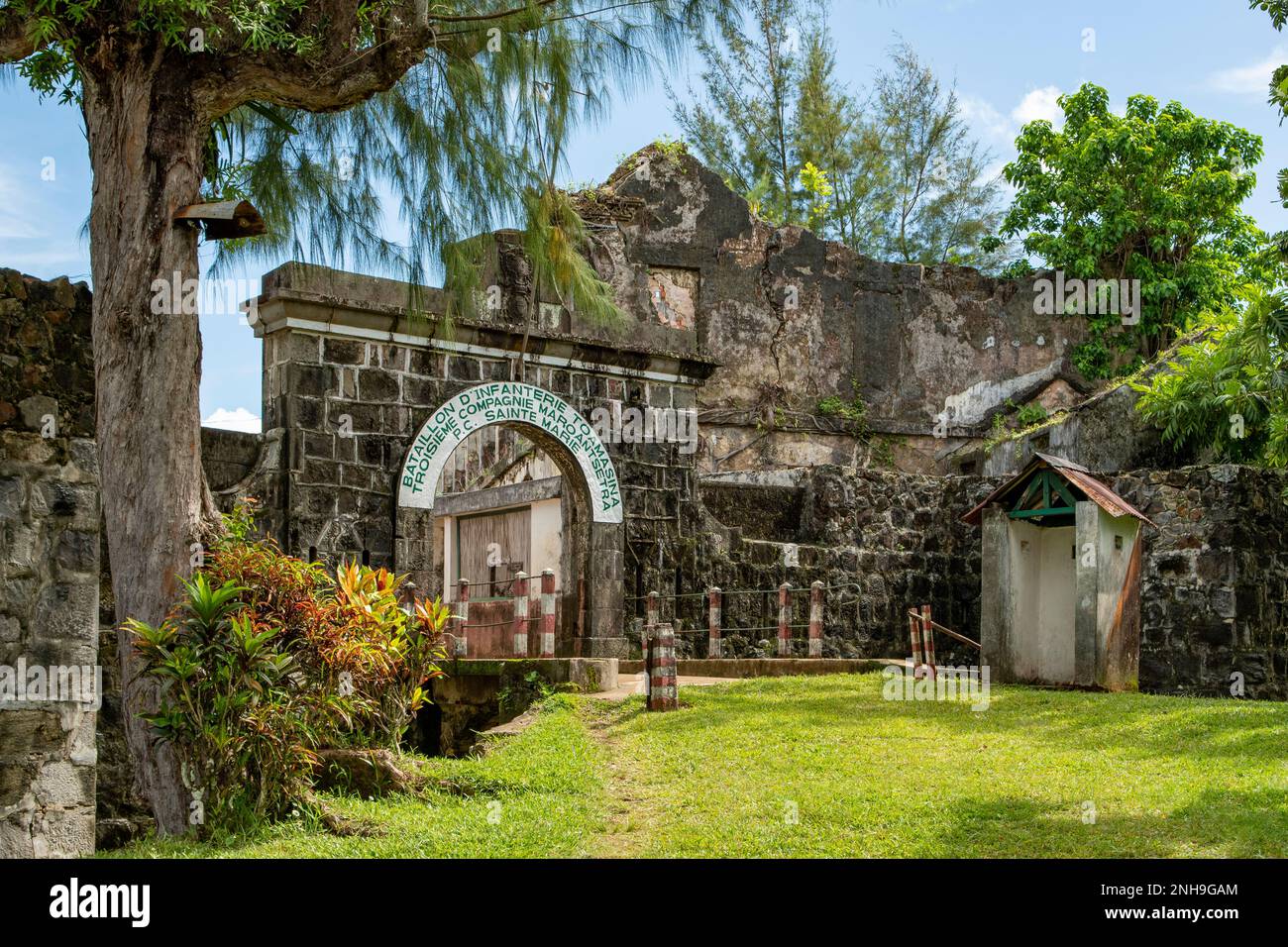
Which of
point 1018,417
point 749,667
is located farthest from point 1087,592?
point 1018,417

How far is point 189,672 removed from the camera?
6.79m

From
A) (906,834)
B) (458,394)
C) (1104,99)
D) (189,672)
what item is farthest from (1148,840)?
(1104,99)

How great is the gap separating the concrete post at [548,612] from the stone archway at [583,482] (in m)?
1.17

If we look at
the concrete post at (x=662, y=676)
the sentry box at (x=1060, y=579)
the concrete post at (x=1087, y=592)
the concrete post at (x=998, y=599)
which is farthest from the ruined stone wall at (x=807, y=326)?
the concrete post at (x=662, y=676)

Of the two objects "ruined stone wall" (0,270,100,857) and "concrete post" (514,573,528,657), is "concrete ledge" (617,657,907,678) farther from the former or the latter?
"ruined stone wall" (0,270,100,857)

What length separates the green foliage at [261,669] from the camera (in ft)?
22.7

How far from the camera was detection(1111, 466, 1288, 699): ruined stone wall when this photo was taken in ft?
43.4

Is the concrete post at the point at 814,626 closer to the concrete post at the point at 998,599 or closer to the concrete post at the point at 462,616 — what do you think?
the concrete post at the point at 998,599

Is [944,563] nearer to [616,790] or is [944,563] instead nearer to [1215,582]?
[1215,582]

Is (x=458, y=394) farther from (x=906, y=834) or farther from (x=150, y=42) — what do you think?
(x=906, y=834)

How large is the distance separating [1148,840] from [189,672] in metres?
4.66

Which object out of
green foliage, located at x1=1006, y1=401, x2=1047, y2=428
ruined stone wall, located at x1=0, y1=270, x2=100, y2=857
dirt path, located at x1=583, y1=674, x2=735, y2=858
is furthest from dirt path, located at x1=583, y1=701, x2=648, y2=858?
green foliage, located at x1=1006, y1=401, x2=1047, y2=428

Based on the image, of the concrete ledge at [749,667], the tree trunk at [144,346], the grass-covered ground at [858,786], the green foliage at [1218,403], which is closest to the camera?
the grass-covered ground at [858,786]

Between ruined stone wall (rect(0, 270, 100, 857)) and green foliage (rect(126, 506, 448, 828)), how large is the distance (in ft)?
2.10
